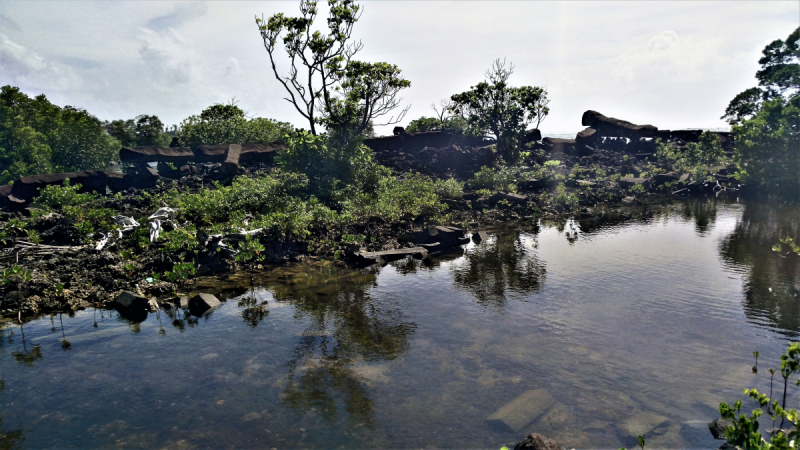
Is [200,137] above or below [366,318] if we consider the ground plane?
above

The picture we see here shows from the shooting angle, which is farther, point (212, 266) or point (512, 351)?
point (212, 266)

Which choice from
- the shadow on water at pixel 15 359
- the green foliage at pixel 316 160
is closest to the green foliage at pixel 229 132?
the green foliage at pixel 316 160

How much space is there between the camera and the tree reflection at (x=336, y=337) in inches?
210

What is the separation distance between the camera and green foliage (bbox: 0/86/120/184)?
70.8 feet

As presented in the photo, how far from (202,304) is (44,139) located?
22389 mm

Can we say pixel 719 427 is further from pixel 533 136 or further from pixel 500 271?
pixel 533 136

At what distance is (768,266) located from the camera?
9938 millimetres

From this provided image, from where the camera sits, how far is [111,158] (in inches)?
1056

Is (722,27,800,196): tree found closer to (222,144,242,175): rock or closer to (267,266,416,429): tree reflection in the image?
(267,266,416,429): tree reflection

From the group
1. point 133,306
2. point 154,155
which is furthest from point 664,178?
point 154,155

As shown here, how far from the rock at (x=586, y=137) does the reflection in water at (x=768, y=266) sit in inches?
668

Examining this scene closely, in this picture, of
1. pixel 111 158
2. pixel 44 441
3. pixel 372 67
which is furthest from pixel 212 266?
pixel 111 158

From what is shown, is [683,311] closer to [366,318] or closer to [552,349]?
[552,349]

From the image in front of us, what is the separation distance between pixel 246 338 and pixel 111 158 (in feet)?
83.8
